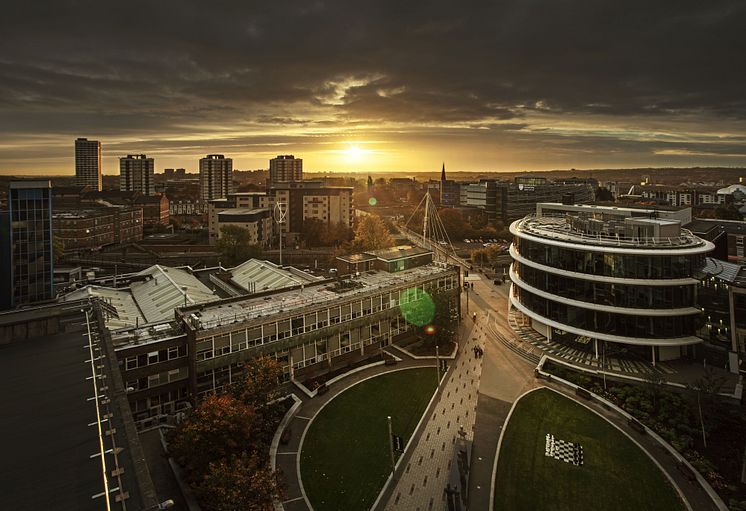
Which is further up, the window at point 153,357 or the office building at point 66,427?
the office building at point 66,427

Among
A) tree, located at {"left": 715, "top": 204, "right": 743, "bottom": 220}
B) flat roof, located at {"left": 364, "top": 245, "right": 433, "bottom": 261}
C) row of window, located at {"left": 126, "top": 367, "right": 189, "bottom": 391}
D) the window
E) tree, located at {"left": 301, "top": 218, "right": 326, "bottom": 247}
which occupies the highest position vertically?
tree, located at {"left": 715, "top": 204, "right": 743, "bottom": 220}

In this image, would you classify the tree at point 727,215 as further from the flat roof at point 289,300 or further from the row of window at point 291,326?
the row of window at point 291,326

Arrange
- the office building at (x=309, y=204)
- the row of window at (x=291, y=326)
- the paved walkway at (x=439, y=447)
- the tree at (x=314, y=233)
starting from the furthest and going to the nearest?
the office building at (x=309, y=204), the tree at (x=314, y=233), the row of window at (x=291, y=326), the paved walkway at (x=439, y=447)

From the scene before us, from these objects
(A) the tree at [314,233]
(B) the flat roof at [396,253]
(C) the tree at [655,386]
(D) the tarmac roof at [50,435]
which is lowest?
(C) the tree at [655,386]

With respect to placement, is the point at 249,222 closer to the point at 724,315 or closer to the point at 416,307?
the point at 416,307

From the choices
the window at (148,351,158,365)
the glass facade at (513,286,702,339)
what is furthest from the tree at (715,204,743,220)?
the window at (148,351,158,365)

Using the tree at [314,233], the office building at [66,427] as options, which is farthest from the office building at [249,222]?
the office building at [66,427]

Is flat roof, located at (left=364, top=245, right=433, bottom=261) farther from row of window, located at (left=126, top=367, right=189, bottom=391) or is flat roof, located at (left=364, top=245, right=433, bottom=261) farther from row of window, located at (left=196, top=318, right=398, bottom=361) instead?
row of window, located at (left=126, top=367, right=189, bottom=391)
